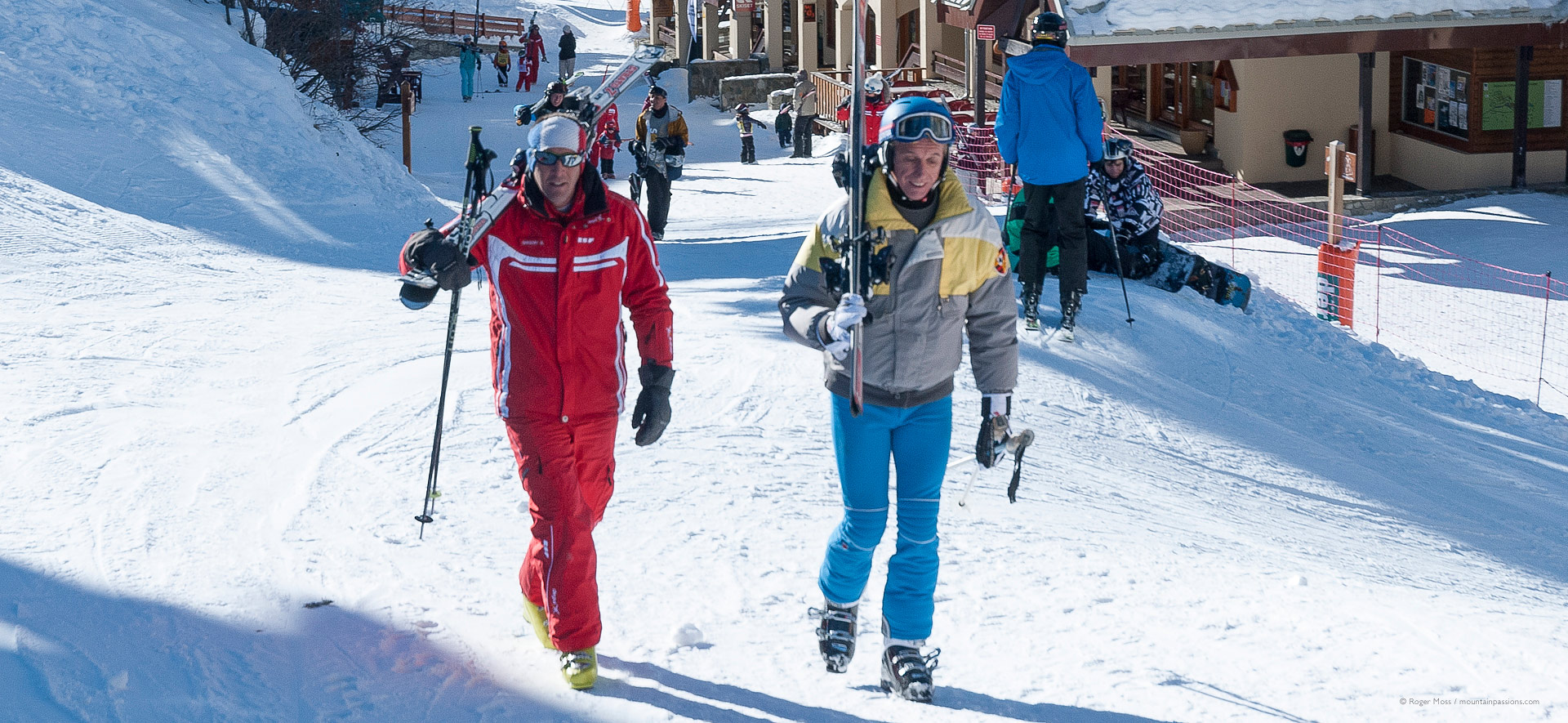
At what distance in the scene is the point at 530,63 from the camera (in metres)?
38.4

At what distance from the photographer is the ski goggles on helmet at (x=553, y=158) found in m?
Result: 4.00

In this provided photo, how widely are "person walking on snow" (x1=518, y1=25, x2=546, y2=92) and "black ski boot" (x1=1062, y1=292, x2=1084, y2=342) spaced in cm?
3032

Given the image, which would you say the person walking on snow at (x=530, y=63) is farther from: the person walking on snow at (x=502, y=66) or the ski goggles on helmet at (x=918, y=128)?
the ski goggles on helmet at (x=918, y=128)

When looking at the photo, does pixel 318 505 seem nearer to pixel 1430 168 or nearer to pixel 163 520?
pixel 163 520

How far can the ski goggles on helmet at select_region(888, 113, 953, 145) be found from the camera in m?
3.90

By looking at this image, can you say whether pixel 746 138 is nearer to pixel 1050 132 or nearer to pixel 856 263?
pixel 1050 132

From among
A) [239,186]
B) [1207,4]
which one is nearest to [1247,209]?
[1207,4]

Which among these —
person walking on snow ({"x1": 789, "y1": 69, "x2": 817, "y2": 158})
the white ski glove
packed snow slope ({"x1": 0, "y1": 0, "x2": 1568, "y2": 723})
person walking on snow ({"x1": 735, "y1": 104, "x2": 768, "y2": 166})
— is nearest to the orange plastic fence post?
packed snow slope ({"x1": 0, "y1": 0, "x2": 1568, "y2": 723})

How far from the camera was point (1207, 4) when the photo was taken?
1791 centimetres

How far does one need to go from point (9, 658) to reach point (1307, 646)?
393 cm

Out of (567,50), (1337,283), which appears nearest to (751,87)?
(567,50)

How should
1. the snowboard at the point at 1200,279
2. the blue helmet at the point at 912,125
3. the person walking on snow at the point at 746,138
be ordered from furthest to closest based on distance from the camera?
the person walking on snow at the point at 746,138 < the snowboard at the point at 1200,279 < the blue helmet at the point at 912,125

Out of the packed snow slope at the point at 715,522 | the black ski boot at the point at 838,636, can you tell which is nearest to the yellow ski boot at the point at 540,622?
the packed snow slope at the point at 715,522

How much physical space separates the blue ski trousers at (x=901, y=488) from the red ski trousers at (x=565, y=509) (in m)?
0.73
